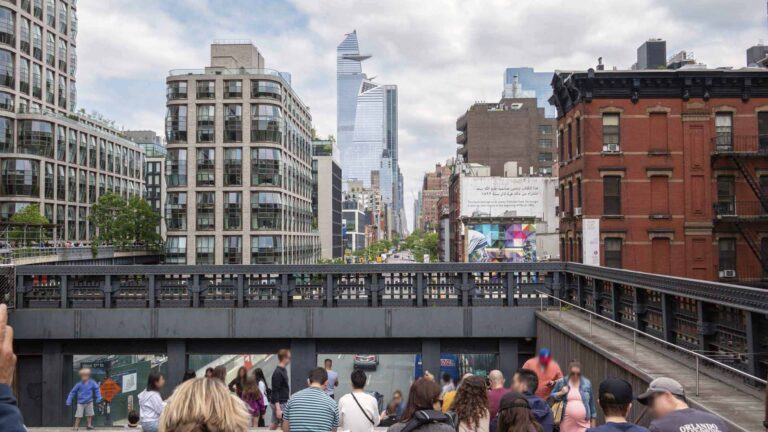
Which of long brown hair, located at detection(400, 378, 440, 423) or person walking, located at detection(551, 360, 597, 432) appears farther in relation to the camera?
person walking, located at detection(551, 360, 597, 432)

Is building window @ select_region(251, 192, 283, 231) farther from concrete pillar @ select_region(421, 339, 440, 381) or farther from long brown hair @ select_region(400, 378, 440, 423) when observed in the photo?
long brown hair @ select_region(400, 378, 440, 423)

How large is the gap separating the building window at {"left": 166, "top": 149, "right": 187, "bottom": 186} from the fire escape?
158 feet

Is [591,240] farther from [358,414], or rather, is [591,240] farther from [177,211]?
[177,211]

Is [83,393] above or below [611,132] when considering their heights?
below

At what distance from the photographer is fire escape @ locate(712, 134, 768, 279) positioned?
103 feet

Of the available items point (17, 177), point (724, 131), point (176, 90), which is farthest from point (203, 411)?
point (17, 177)

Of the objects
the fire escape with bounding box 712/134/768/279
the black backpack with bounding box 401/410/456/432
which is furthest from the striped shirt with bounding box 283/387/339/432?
the fire escape with bounding box 712/134/768/279

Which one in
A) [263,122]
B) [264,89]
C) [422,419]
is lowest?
[422,419]

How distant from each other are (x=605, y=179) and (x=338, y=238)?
102 m

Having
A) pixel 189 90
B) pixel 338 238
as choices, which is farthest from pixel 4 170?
pixel 338 238

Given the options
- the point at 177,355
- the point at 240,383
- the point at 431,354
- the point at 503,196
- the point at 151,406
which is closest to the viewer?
the point at 151,406

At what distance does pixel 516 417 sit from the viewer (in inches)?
243

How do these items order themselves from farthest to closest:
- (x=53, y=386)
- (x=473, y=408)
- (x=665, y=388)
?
1. (x=53, y=386)
2. (x=473, y=408)
3. (x=665, y=388)

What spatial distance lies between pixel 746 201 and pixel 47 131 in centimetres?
6230
